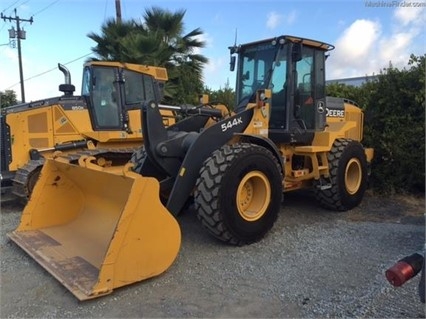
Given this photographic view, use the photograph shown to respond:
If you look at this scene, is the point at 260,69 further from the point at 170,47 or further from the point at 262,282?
the point at 170,47

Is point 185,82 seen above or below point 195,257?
above

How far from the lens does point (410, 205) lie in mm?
7422

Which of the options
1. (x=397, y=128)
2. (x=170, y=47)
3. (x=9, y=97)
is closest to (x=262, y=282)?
(x=397, y=128)

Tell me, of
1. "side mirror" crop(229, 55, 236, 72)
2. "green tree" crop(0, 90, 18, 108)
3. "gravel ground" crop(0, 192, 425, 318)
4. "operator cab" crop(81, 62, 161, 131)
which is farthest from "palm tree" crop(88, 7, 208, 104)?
"green tree" crop(0, 90, 18, 108)

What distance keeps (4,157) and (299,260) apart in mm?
5737

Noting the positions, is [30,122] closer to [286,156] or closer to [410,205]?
[286,156]

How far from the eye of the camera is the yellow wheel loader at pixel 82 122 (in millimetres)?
7863

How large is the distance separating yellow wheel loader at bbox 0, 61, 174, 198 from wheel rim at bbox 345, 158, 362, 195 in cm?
315

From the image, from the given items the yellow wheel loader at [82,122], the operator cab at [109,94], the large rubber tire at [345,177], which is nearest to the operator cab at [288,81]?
the large rubber tire at [345,177]

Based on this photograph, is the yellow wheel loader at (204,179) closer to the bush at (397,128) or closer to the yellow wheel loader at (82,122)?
the bush at (397,128)

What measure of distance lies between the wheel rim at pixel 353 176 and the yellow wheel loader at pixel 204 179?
2cm

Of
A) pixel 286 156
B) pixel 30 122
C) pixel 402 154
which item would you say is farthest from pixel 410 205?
pixel 30 122

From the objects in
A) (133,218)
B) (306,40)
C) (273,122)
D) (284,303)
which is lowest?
(284,303)

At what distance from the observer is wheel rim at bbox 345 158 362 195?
6.94 meters
